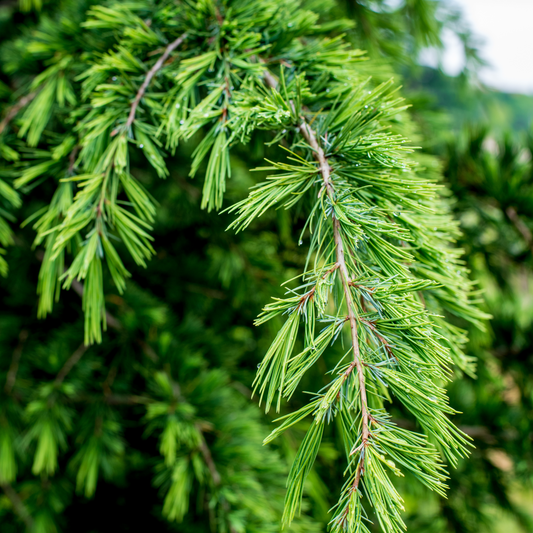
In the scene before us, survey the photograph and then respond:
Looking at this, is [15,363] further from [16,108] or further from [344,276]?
[344,276]

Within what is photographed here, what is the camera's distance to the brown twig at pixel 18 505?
0.78 meters

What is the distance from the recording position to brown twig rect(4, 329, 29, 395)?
2.41ft

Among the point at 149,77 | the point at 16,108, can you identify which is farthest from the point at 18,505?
the point at 149,77

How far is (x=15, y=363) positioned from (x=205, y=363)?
1.30 feet

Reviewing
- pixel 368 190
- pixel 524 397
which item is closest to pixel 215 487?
pixel 368 190

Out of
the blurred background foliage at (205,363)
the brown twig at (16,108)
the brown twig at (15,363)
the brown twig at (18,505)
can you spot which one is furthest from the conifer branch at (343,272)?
the brown twig at (18,505)

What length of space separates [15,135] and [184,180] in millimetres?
369

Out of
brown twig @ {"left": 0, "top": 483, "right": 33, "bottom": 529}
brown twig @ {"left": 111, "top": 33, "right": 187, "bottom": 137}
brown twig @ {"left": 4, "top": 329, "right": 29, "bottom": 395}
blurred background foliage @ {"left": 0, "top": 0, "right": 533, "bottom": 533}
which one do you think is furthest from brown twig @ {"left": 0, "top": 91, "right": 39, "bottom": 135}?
brown twig @ {"left": 0, "top": 483, "right": 33, "bottom": 529}

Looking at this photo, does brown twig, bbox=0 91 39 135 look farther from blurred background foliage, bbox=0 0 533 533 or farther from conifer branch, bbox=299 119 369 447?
conifer branch, bbox=299 119 369 447

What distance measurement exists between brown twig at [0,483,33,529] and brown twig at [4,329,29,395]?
270 mm

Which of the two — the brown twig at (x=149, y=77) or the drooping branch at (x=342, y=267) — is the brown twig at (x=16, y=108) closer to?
the brown twig at (x=149, y=77)

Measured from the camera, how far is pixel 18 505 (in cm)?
80

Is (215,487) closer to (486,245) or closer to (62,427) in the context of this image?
(62,427)

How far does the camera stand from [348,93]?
45cm
